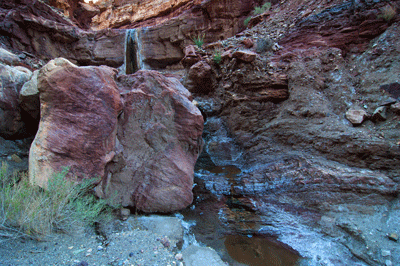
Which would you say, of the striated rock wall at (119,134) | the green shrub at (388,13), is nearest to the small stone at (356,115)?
the green shrub at (388,13)

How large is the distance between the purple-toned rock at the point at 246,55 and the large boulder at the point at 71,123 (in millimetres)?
4797

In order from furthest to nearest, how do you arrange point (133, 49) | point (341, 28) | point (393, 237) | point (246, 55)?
point (133, 49), point (246, 55), point (341, 28), point (393, 237)

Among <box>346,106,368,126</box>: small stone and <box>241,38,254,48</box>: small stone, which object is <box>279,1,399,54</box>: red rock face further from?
<box>346,106,368,126</box>: small stone

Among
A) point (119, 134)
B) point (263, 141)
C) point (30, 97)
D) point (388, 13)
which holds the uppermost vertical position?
point (388, 13)

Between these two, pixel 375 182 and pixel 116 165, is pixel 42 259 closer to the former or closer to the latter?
pixel 116 165

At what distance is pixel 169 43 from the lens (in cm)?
1462

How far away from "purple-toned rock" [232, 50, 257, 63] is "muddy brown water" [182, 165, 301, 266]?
178 inches

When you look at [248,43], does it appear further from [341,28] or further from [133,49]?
[133,49]

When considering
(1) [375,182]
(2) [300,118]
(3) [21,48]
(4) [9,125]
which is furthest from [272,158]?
(3) [21,48]

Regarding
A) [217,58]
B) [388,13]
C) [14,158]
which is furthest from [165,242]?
[388,13]

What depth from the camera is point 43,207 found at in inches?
104

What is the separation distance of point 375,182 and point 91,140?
5044 millimetres

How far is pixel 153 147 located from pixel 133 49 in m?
12.4

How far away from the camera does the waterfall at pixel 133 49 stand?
14570mm
